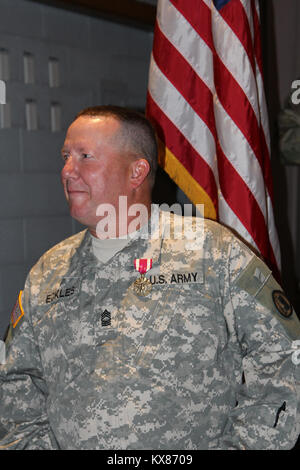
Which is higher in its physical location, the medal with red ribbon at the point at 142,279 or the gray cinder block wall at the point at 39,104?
the gray cinder block wall at the point at 39,104

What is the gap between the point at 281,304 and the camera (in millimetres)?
1301

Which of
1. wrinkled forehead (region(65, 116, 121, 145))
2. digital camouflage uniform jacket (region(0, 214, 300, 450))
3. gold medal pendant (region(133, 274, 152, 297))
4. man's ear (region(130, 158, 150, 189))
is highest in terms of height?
wrinkled forehead (region(65, 116, 121, 145))

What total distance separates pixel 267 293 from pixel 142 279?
1.04ft

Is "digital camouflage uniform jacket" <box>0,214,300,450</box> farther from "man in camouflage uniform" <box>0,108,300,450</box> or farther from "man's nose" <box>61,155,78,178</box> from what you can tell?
"man's nose" <box>61,155,78,178</box>

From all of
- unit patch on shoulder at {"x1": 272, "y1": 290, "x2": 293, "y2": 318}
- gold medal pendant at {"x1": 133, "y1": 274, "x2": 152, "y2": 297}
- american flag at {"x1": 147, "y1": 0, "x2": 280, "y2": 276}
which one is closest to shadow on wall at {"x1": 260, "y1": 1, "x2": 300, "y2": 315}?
american flag at {"x1": 147, "y1": 0, "x2": 280, "y2": 276}

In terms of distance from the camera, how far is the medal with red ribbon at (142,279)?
4.37ft

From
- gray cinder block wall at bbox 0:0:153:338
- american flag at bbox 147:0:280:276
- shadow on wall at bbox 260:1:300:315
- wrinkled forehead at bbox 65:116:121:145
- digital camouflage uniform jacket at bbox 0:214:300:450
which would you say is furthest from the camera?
shadow on wall at bbox 260:1:300:315

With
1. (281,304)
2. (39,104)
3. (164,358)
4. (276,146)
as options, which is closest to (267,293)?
(281,304)

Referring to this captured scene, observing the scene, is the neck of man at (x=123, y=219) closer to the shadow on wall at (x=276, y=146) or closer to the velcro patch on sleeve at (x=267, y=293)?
the velcro patch on sleeve at (x=267, y=293)

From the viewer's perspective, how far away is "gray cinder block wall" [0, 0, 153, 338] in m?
2.17

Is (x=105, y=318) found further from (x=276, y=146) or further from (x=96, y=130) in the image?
(x=276, y=146)

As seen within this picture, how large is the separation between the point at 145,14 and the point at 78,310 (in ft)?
5.63

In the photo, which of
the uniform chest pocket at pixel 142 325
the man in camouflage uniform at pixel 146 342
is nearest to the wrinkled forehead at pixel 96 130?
the man in camouflage uniform at pixel 146 342
